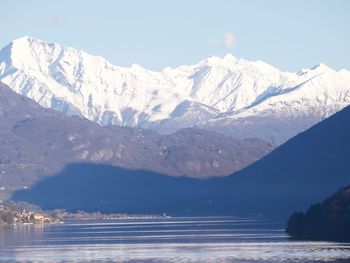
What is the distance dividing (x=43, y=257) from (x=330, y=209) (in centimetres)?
4904

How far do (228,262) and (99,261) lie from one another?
1588 centimetres

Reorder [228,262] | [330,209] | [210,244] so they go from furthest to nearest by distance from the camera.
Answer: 1. [330,209]
2. [210,244]
3. [228,262]

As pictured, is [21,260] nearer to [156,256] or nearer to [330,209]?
[156,256]

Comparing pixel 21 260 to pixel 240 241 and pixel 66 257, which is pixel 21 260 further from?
pixel 240 241

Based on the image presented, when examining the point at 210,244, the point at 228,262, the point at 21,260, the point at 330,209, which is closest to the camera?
the point at 228,262

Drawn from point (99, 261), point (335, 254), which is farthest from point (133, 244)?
point (335, 254)

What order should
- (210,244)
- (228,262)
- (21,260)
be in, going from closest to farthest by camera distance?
(228,262) < (21,260) < (210,244)

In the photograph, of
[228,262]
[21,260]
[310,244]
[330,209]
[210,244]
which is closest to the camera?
[228,262]

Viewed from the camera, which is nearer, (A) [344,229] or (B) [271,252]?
(B) [271,252]

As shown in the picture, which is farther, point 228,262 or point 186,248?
point 186,248

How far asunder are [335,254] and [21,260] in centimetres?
3577

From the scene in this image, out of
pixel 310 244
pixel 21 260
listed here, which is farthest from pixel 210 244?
pixel 21 260

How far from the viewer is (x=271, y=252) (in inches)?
6363

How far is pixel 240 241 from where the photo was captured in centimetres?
19388
